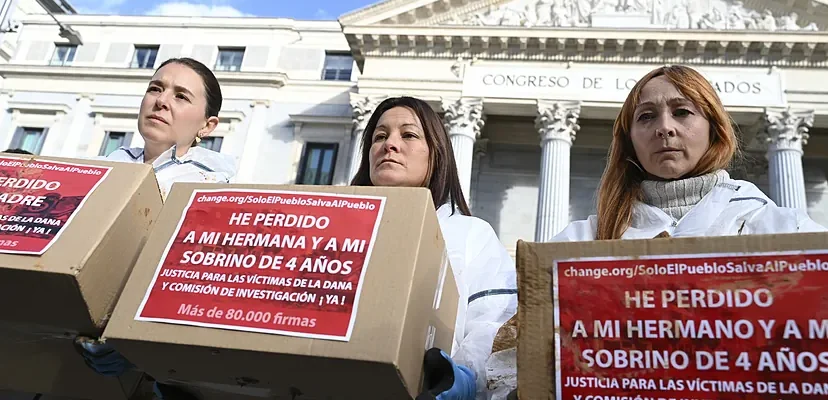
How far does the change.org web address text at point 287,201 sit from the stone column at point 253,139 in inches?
794

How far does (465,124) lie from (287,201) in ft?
58.7

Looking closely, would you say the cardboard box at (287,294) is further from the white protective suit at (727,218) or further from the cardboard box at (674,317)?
the white protective suit at (727,218)

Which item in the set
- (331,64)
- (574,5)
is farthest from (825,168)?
(331,64)

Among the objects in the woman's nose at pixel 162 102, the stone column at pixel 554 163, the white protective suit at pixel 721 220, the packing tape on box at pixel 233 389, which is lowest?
the packing tape on box at pixel 233 389

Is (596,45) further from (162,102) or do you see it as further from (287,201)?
(287,201)

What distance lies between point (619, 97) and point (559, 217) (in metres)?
4.26

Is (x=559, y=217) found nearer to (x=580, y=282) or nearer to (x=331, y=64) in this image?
(x=331, y=64)

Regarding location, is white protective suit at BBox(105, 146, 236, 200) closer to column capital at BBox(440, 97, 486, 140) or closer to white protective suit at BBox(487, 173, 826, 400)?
white protective suit at BBox(487, 173, 826, 400)

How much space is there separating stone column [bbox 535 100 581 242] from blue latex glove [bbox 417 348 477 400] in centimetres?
1566

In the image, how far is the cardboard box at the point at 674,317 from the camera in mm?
1462

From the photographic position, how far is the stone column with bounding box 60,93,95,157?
77.6ft

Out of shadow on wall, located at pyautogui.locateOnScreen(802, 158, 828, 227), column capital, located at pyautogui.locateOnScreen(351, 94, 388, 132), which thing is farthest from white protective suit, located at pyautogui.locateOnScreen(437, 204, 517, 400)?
shadow on wall, located at pyautogui.locateOnScreen(802, 158, 828, 227)

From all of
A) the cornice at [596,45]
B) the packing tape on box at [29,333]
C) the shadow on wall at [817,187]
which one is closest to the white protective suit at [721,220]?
the packing tape on box at [29,333]

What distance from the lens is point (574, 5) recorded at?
69.4 feet
